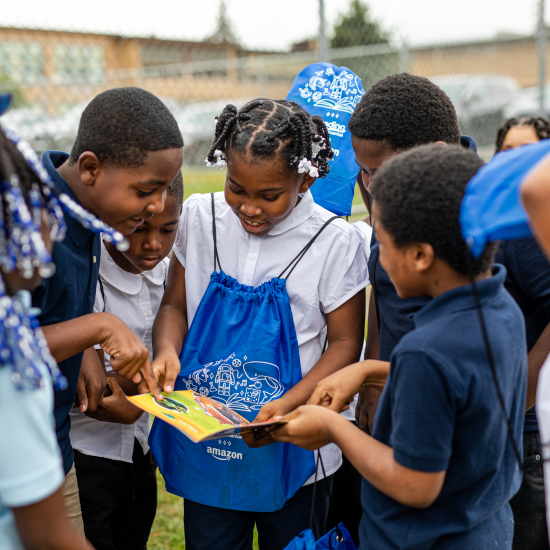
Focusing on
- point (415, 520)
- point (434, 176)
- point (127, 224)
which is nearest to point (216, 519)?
point (415, 520)

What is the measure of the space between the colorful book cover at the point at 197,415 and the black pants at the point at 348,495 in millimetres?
816

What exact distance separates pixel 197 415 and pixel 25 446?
74 cm

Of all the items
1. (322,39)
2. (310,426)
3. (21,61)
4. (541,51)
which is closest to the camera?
(310,426)

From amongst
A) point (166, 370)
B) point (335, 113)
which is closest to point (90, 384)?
point (166, 370)

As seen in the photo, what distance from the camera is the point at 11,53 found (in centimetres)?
423

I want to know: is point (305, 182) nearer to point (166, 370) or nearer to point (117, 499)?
point (166, 370)

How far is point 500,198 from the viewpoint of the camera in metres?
1.16

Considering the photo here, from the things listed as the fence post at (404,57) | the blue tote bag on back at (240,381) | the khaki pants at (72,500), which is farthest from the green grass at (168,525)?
the fence post at (404,57)

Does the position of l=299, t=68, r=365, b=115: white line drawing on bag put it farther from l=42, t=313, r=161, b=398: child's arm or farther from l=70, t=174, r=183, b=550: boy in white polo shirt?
l=42, t=313, r=161, b=398: child's arm

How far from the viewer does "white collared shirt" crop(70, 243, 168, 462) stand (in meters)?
2.24

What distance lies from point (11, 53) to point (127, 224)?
304 cm

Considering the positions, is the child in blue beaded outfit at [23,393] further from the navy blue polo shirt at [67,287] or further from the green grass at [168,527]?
the green grass at [168,527]

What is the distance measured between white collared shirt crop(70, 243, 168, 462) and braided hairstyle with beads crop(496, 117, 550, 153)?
2.31 meters

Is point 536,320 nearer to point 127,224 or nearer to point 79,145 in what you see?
point 127,224
